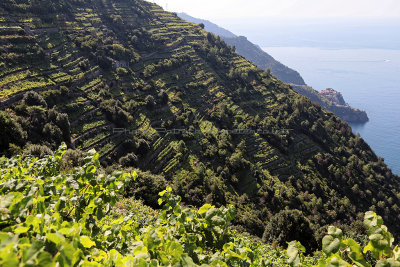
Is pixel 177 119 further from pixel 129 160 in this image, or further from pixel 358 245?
pixel 358 245

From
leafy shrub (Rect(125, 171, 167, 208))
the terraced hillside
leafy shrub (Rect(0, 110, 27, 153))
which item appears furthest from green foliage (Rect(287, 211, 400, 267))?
leafy shrub (Rect(0, 110, 27, 153))

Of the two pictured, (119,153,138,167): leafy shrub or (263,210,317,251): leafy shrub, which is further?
(119,153,138,167): leafy shrub

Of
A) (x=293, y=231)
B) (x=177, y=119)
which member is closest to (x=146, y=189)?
(x=293, y=231)

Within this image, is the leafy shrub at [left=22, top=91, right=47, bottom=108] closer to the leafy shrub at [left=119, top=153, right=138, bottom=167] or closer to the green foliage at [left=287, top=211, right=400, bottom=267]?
the leafy shrub at [left=119, top=153, right=138, bottom=167]

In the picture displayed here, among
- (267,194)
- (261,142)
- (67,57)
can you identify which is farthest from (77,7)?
(267,194)

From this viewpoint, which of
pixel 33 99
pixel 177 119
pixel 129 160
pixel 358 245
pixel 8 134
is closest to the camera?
pixel 358 245

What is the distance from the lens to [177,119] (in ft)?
240

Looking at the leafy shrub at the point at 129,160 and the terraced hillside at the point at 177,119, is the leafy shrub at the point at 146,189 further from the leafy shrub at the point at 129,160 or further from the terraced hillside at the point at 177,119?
the leafy shrub at the point at 129,160

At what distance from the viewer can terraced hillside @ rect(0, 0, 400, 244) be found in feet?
178

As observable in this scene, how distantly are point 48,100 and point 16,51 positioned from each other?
2169 cm

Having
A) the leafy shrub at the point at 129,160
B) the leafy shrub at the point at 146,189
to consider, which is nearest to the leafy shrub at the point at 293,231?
the leafy shrub at the point at 146,189

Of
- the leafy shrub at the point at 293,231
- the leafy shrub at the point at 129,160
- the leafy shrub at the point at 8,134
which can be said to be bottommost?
the leafy shrub at the point at 129,160

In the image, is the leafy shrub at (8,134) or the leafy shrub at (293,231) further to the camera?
the leafy shrub at (293,231)

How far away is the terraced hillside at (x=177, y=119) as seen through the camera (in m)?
54.2
